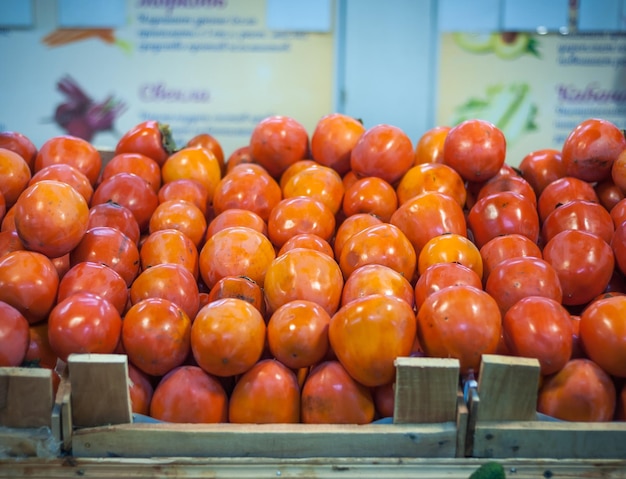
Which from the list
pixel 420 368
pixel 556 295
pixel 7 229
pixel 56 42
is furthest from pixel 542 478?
pixel 56 42

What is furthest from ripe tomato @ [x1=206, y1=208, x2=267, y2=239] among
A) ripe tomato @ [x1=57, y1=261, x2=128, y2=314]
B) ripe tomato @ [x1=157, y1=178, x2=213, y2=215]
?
ripe tomato @ [x1=57, y1=261, x2=128, y2=314]

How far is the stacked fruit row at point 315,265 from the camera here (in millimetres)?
1307

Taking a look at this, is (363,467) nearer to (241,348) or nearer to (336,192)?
(241,348)

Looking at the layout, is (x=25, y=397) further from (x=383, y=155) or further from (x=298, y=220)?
(x=383, y=155)

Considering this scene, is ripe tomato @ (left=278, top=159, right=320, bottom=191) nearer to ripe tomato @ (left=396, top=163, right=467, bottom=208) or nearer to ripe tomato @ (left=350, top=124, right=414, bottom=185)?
ripe tomato @ (left=350, top=124, right=414, bottom=185)

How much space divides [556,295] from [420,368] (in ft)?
1.47

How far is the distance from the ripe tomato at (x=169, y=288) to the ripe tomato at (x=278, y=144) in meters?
0.65

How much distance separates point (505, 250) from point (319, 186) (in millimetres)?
574

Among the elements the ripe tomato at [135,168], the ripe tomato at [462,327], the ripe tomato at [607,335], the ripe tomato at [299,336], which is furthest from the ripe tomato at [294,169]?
the ripe tomato at [607,335]

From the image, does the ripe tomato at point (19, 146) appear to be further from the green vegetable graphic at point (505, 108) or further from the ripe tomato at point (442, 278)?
the green vegetable graphic at point (505, 108)

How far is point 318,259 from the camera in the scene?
4.99ft

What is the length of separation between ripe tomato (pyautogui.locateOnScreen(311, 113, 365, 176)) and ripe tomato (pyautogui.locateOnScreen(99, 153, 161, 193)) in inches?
20.0

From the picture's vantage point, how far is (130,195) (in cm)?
186

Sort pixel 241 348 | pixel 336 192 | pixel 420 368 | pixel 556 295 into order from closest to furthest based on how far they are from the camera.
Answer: pixel 420 368 < pixel 241 348 < pixel 556 295 < pixel 336 192
